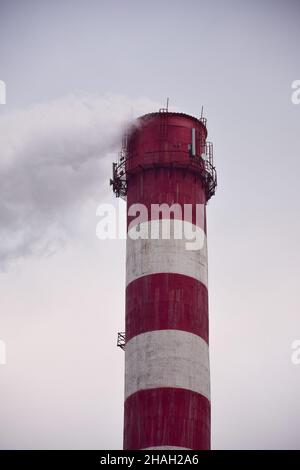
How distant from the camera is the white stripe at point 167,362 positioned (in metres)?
60.4

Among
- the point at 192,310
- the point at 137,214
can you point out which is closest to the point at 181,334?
the point at 192,310

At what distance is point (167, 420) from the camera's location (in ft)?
196

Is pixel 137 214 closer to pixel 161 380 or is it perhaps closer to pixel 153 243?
pixel 153 243

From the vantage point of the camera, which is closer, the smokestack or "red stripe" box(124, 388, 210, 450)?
"red stripe" box(124, 388, 210, 450)

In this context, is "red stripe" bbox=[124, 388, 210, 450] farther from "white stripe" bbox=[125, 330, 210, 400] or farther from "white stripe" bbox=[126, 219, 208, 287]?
"white stripe" bbox=[126, 219, 208, 287]

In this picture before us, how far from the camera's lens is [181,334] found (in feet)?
200

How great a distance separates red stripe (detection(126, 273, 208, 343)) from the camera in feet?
201

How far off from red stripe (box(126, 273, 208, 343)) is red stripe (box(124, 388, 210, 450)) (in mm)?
2679

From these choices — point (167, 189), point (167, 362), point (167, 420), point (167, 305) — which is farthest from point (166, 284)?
point (167, 420)

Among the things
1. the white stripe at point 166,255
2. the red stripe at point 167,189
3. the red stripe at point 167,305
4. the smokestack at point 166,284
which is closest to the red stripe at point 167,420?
the smokestack at point 166,284

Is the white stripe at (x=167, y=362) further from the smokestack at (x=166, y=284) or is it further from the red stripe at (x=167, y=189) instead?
the red stripe at (x=167, y=189)

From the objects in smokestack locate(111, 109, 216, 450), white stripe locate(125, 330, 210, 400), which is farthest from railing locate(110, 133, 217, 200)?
white stripe locate(125, 330, 210, 400)

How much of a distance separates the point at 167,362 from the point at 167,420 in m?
2.25
